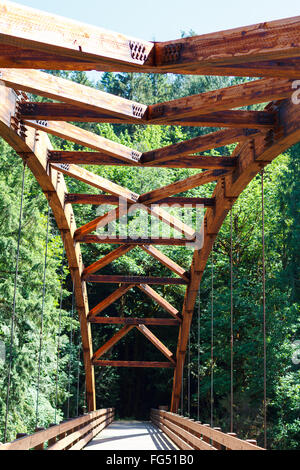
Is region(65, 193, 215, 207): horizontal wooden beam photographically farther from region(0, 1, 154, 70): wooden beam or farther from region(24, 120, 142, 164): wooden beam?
region(0, 1, 154, 70): wooden beam

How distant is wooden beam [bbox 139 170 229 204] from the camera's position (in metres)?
8.55

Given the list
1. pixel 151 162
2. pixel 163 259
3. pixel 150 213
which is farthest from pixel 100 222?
pixel 151 162

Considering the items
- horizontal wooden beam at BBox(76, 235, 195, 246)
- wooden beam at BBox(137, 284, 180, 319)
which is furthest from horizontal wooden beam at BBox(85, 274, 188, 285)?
horizontal wooden beam at BBox(76, 235, 195, 246)

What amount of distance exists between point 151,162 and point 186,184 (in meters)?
1.29

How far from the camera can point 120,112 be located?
5734 millimetres

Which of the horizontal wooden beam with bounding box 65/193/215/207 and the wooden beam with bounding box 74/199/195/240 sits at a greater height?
the horizontal wooden beam with bounding box 65/193/215/207

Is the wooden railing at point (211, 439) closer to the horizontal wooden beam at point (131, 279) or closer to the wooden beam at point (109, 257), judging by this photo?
the horizontal wooden beam at point (131, 279)

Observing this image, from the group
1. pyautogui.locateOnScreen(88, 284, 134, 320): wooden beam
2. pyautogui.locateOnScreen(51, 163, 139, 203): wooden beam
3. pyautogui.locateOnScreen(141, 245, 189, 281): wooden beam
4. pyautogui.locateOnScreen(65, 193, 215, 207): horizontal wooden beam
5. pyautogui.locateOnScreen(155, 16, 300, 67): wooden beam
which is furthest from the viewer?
pyautogui.locateOnScreen(88, 284, 134, 320): wooden beam

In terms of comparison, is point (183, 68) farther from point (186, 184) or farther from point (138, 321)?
point (138, 321)

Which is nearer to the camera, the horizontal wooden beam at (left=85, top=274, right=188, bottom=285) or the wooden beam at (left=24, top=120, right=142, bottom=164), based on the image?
the wooden beam at (left=24, top=120, right=142, bottom=164)

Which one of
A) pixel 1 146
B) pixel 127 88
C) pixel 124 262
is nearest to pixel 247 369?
pixel 124 262

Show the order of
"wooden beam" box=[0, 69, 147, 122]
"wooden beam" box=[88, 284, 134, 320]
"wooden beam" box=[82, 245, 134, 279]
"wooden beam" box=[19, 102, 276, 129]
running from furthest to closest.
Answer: "wooden beam" box=[88, 284, 134, 320]
"wooden beam" box=[82, 245, 134, 279]
"wooden beam" box=[19, 102, 276, 129]
"wooden beam" box=[0, 69, 147, 122]

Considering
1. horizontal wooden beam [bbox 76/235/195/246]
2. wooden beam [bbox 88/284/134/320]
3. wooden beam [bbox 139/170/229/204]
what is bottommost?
wooden beam [bbox 88/284/134/320]
